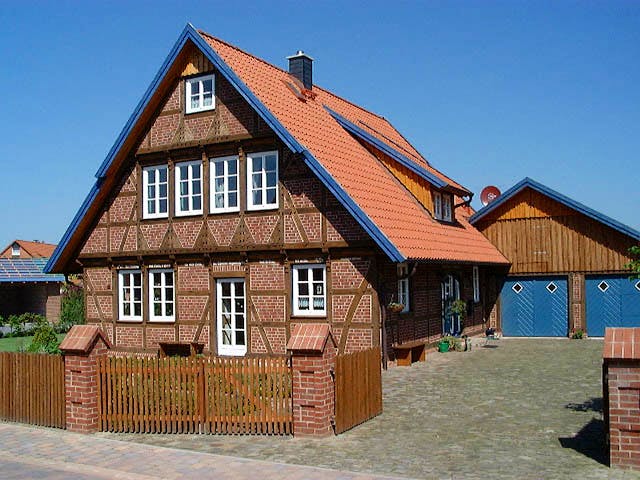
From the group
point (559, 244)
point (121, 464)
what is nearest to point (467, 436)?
point (121, 464)

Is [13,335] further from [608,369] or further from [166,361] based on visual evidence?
[608,369]

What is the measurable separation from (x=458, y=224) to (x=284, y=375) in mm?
15142

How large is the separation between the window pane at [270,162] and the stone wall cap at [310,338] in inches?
344

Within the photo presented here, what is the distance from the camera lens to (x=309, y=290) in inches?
750

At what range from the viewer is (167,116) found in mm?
21234

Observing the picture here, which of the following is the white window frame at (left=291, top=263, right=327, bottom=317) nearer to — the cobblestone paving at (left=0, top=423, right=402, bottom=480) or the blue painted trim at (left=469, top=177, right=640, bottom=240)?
the cobblestone paving at (left=0, top=423, right=402, bottom=480)

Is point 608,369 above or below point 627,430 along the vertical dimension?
above

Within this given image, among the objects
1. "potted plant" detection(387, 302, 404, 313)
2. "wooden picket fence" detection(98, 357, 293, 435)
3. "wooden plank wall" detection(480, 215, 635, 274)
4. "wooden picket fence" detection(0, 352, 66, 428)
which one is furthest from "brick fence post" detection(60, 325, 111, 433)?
"wooden plank wall" detection(480, 215, 635, 274)

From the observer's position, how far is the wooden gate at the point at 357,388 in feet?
37.8

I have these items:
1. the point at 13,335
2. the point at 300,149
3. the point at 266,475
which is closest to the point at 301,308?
the point at 300,149

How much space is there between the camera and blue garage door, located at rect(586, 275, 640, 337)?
2534cm

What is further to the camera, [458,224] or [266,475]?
[458,224]

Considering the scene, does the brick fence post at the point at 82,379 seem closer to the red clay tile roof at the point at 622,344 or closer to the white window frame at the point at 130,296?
the red clay tile roof at the point at 622,344

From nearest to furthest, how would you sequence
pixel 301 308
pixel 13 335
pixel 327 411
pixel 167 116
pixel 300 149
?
pixel 327 411
pixel 300 149
pixel 301 308
pixel 167 116
pixel 13 335
